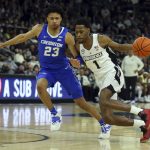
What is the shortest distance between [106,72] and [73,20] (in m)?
16.9

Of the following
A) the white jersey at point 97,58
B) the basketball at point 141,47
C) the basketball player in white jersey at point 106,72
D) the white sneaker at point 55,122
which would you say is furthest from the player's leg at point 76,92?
the basketball at point 141,47

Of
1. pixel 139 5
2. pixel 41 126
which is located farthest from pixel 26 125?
pixel 139 5

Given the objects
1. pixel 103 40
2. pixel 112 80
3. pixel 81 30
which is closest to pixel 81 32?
pixel 81 30

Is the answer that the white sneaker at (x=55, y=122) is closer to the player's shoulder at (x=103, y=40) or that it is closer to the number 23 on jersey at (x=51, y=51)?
the number 23 on jersey at (x=51, y=51)

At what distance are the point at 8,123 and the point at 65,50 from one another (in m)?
2.24

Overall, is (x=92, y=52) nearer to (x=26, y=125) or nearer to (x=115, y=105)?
(x=115, y=105)

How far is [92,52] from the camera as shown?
23.4ft

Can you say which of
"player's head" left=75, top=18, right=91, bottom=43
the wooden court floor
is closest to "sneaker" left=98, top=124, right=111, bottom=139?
the wooden court floor

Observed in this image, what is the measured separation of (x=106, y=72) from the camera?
7.14 metres

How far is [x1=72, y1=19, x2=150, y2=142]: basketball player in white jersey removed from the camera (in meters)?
6.98

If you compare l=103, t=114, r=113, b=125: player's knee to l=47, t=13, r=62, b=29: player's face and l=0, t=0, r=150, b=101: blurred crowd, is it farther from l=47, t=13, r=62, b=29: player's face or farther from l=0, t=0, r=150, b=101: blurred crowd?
l=0, t=0, r=150, b=101: blurred crowd

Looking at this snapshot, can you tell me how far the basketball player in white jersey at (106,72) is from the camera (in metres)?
6.98

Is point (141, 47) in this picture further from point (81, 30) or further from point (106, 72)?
point (81, 30)

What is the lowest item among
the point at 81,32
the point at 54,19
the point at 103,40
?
the point at 103,40
